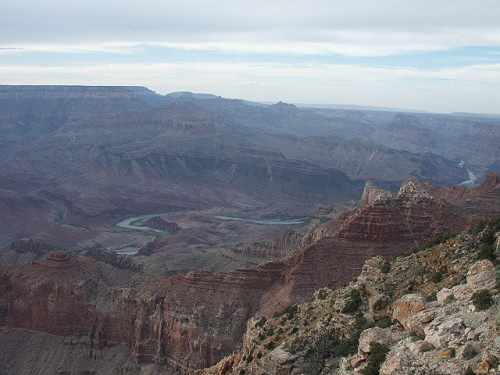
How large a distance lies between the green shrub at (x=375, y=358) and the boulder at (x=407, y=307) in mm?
1289

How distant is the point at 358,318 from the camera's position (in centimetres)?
2228

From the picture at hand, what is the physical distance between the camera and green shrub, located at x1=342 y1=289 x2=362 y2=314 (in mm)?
23750

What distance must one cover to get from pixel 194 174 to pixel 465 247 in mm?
170327

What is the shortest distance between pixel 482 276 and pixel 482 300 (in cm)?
230

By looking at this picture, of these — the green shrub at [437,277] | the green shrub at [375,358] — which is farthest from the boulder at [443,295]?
the green shrub at [437,277]

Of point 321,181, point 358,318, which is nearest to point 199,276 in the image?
point 358,318

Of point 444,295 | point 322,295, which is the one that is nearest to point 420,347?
point 444,295

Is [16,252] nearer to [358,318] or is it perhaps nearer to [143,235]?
[143,235]

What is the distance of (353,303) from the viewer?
78.9ft

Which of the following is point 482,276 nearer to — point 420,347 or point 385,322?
point 385,322

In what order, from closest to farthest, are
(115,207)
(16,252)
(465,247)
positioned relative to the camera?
1. (465,247)
2. (16,252)
3. (115,207)

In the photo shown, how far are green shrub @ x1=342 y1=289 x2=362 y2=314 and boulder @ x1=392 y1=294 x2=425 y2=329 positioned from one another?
4114mm

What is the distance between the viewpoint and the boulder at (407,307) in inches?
728

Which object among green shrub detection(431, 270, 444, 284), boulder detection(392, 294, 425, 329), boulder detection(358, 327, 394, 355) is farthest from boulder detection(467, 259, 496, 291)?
boulder detection(358, 327, 394, 355)
